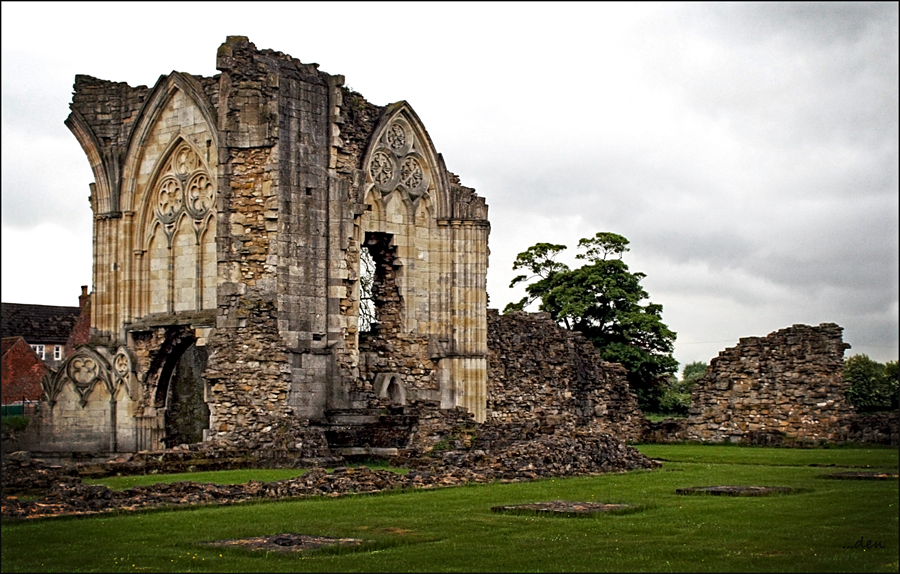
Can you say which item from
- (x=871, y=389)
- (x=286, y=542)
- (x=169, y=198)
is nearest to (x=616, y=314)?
(x=871, y=389)

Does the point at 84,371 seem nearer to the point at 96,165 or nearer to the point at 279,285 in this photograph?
the point at 96,165

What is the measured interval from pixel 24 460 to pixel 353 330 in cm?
1010

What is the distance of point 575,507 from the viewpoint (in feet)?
47.7

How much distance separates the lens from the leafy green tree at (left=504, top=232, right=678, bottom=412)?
46.1 metres

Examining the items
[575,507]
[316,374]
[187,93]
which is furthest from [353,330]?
[575,507]

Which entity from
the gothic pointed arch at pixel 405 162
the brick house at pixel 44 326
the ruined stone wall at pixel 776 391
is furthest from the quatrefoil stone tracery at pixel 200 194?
the brick house at pixel 44 326

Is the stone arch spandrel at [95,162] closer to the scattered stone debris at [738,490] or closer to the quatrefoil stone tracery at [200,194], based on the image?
the quatrefoil stone tracery at [200,194]

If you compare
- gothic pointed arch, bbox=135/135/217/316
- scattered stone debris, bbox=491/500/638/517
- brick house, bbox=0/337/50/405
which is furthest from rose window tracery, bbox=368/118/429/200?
brick house, bbox=0/337/50/405

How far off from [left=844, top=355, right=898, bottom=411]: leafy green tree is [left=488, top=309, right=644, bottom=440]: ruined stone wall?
6262mm

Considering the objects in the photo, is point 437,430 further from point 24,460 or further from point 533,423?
point 24,460

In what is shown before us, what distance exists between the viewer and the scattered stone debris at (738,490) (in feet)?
53.2

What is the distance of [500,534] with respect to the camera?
1247 centimetres

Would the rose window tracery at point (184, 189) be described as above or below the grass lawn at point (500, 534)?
above

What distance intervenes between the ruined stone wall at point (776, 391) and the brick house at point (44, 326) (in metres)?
31.3
